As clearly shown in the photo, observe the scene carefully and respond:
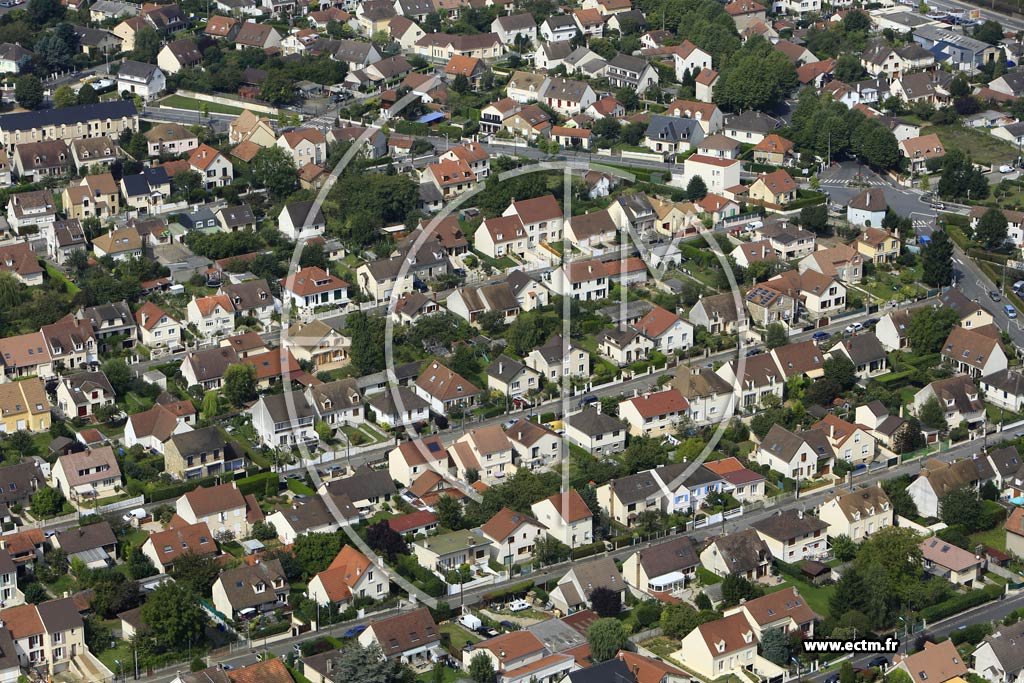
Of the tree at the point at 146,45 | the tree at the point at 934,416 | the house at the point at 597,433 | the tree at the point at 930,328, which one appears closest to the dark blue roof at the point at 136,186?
the tree at the point at 146,45

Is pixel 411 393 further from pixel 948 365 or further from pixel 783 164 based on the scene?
pixel 783 164

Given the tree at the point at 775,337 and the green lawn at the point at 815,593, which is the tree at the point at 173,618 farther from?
the tree at the point at 775,337

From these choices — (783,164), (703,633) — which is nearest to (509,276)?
(783,164)

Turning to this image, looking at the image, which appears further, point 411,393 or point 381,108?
point 381,108

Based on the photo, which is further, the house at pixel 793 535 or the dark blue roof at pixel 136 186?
the dark blue roof at pixel 136 186

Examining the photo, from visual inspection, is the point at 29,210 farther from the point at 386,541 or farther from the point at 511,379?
the point at 386,541

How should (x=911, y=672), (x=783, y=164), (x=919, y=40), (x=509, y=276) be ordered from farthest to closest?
(x=919, y=40), (x=783, y=164), (x=509, y=276), (x=911, y=672)

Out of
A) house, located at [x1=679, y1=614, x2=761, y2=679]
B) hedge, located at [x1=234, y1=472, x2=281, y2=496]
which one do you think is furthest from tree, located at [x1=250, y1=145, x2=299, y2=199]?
house, located at [x1=679, y1=614, x2=761, y2=679]
